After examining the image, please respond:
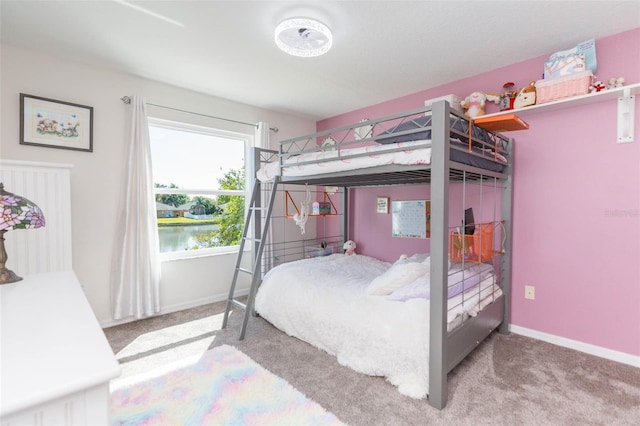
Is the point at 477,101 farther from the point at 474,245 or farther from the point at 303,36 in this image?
the point at 303,36

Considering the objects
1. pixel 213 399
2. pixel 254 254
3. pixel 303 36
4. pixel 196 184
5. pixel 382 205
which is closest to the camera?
pixel 213 399

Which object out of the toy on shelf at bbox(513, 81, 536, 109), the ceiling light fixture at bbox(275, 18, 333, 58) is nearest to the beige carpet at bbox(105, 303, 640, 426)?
the toy on shelf at bbox(513, 81, 536, 109)

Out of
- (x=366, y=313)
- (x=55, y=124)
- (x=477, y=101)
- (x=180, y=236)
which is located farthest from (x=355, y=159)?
(x=55, y=124)

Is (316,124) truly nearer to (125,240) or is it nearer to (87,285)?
(125,240)

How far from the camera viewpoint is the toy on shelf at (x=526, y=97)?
2.42 meters

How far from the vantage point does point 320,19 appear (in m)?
2.00

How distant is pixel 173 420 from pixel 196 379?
1.22 feet

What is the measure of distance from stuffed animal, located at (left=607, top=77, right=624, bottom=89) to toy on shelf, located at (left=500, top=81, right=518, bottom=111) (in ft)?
1.91

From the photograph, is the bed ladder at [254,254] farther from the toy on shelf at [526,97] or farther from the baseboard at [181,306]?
the toy on shelf at [526,97]

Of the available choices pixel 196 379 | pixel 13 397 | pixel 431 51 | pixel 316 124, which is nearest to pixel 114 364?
pixel 13 397

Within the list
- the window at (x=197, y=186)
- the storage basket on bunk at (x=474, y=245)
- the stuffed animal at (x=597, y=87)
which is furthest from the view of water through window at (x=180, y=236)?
the stuffed animal at (x=597, y=87)

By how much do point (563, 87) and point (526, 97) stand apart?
0.24m

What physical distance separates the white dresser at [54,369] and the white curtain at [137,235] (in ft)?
6.46

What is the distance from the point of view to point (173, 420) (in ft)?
5.26
